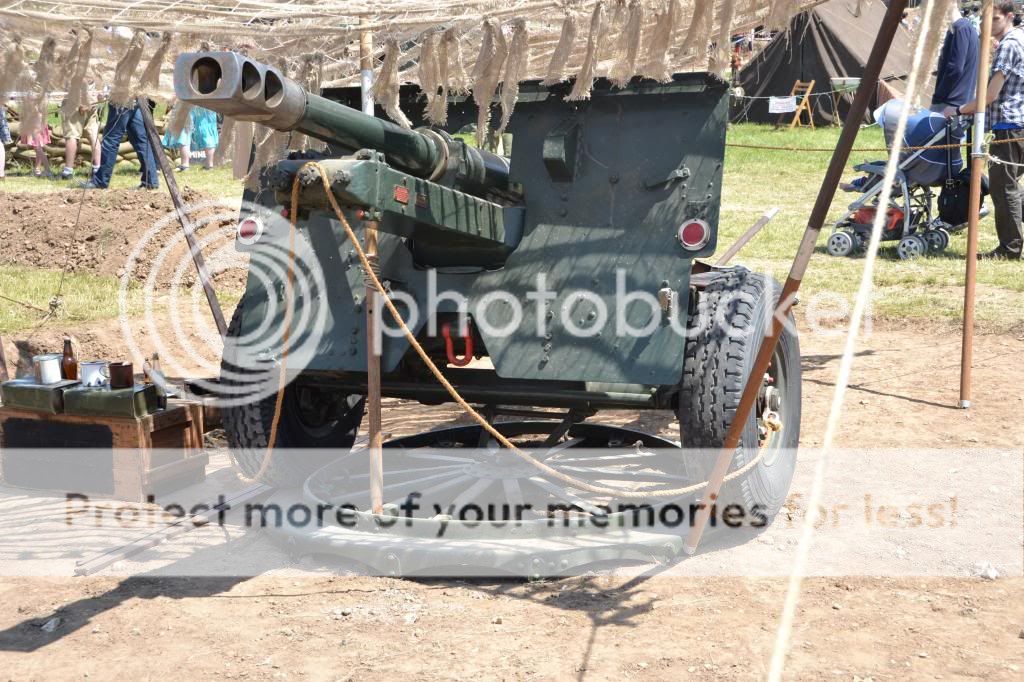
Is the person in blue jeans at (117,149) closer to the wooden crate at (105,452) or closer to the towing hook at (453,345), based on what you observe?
the wooden crate at (105,452)

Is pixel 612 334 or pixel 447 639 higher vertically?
pixel 612 334

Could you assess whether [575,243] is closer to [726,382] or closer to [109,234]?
[726,382]

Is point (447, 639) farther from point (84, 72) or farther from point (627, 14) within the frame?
point (84, 72)

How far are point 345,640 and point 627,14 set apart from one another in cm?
253

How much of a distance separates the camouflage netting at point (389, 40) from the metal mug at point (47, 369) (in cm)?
108

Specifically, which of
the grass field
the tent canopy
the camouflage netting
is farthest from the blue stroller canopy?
the tent canopy

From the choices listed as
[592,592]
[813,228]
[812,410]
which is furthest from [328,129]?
[812,410]

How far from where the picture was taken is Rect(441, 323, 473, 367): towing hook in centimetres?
493

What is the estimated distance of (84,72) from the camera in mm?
5188

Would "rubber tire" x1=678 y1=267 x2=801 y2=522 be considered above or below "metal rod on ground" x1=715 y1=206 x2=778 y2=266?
below

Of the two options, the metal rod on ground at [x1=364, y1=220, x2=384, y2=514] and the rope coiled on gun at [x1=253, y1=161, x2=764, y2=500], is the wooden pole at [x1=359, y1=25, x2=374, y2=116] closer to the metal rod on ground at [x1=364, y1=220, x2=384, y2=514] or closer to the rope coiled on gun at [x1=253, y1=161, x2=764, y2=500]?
the rope coiled on gun at [x1=253, y1=161, x2=764, y2=500]

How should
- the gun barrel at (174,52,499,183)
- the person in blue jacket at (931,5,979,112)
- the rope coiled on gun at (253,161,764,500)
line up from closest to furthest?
1. the gun barrel at (174,52,499,183)
2. the rope coiled on gun at (253,161,764,500)
3. the person in blue jacket at (931,5,979,112)

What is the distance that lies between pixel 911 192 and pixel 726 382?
7.35 meters

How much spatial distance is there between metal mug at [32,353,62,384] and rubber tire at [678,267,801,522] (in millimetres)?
3003
